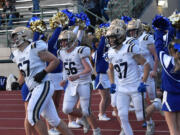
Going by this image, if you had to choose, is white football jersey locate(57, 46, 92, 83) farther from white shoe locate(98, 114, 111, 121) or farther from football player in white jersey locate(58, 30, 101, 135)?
white shoe locate(98, 114, 111, 121)

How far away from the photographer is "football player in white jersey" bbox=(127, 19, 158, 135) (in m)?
6.84

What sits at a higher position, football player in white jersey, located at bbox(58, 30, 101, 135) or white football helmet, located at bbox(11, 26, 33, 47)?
white football helmet, located at bbox(11, 26, 33, 47)

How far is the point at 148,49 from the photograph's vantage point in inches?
296

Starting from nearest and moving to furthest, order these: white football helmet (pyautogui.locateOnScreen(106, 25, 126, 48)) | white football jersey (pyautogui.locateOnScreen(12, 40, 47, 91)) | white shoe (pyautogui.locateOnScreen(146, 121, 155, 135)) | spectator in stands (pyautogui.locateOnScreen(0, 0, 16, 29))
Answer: white football jersey (pyautogui.locateOnScreen(12, 40, 47, 91)) → white football helmet (pyautogui.locateOnScreen(106, 25, 126, 48)) → white shoe (pyautogui.locateOnScreen(146, 121, 155, 135)) → spectator in stands (pyautogui.locateOnScreen(0, 0, 16, 29))

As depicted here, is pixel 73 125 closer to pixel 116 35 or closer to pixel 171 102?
pixel 116 35

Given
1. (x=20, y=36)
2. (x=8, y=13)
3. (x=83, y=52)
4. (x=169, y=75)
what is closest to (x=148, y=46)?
(x=83, y=52)

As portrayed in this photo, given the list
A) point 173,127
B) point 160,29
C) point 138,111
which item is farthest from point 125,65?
point 173,127

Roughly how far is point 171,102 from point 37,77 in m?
1.63

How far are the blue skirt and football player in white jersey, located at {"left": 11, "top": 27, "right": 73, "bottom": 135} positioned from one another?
4.52 feet

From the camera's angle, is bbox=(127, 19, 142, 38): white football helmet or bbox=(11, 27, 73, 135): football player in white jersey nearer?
bbox=(11, 27, 73, 135): football player in white jersey

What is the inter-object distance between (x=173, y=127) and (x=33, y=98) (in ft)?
5.59

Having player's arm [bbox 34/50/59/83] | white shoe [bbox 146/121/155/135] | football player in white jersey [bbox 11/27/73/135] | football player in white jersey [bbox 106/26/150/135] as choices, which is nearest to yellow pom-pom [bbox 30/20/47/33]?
football player in white jersey [bbox 11/27/73/135]

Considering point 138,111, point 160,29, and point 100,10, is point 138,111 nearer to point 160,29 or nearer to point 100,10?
point 160,29

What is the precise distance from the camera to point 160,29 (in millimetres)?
4656
